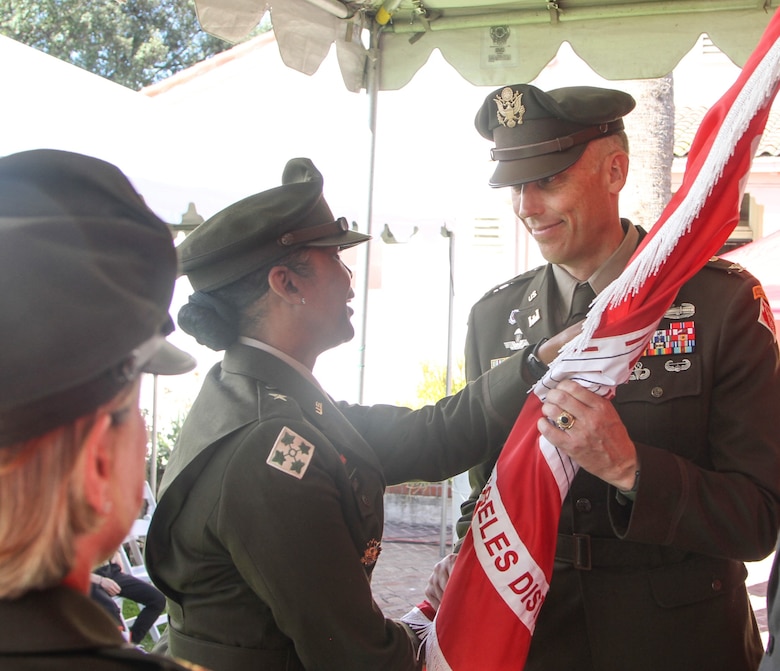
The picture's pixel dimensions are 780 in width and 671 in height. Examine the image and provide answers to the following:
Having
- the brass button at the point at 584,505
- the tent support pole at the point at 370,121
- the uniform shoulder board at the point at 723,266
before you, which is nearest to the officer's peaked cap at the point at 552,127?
the uniform shoulder board at the point at 723,266

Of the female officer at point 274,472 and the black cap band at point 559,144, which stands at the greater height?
the black cap band at point 559,144

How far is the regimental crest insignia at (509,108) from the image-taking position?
2539 mm

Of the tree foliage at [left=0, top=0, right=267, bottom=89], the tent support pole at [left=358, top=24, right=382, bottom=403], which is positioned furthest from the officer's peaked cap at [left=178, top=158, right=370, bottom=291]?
the tree foliage at [left=0, top=0, right=267, bottom=89]

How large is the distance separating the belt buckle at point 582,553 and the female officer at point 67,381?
146 centimetres

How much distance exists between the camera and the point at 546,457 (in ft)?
7.16

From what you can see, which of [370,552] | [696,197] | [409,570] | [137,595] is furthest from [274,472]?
[409,570]

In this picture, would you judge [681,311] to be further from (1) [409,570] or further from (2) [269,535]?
(1) [409,570]

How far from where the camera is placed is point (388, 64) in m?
4.19

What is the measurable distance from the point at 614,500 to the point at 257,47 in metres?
18.1

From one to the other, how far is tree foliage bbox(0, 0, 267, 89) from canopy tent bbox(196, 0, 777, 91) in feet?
88.3

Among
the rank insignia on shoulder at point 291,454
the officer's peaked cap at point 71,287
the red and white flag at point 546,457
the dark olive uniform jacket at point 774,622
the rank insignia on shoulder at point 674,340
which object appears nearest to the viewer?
the officer's peaked cap at point 71,287

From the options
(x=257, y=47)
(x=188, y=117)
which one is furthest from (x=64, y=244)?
(x=257, y=47)

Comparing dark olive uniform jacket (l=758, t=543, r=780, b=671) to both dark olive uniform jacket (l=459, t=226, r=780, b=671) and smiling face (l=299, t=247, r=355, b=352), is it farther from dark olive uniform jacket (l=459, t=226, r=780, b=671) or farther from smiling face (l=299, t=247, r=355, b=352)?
smiling face (l=299, t=247, r=355, b=352)

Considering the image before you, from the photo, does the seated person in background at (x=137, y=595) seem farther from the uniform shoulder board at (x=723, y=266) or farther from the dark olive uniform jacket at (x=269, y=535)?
the uniform shoulder board at (x=723, y=266)
